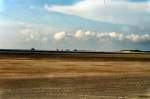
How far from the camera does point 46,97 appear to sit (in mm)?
24531

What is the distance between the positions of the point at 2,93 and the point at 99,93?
5524 mm

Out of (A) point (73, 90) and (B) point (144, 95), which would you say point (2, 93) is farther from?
(B) point (144, 95)

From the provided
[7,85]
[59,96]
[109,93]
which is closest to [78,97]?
[59,96]

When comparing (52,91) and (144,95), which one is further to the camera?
(52,91)

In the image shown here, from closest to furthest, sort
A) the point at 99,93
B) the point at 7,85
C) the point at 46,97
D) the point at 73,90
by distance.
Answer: the point at 46,97
the point at 99,93
the point at 73,90
the point at 7,85

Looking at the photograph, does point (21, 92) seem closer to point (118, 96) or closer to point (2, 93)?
point (2, 93)

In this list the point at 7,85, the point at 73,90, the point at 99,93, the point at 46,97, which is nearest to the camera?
the point at 46,97

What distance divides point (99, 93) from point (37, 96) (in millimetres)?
4003

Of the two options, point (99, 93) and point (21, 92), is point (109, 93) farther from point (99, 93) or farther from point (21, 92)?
point (21, 92)

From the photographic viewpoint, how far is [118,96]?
82.7ft

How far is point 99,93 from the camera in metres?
26.8

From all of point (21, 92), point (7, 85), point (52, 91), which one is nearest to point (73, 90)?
point (52, 91)

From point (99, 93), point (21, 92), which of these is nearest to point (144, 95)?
point (99, 93)

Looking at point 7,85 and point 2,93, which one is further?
point 7,85
